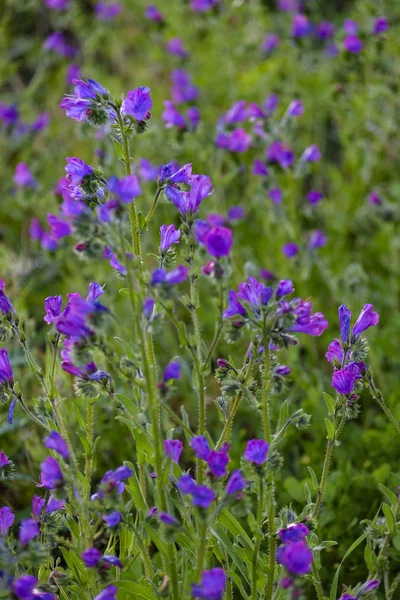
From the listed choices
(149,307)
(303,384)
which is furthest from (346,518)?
(149,307)

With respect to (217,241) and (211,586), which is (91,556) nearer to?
(211,586)

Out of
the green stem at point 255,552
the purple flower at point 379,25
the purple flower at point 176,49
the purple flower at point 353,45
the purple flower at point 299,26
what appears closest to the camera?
the green stem at point 255,552

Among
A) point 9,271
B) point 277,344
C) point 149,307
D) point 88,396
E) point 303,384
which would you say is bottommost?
point 9,271

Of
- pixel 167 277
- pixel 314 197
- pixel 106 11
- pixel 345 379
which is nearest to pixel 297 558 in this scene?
pixel 345 379

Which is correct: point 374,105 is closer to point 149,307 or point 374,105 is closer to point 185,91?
point 185,91

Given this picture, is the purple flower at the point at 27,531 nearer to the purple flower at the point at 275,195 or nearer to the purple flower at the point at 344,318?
the purple flower at the point at 344,318

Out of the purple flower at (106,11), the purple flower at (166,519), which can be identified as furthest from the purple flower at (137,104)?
the purple flower at (106,11)
